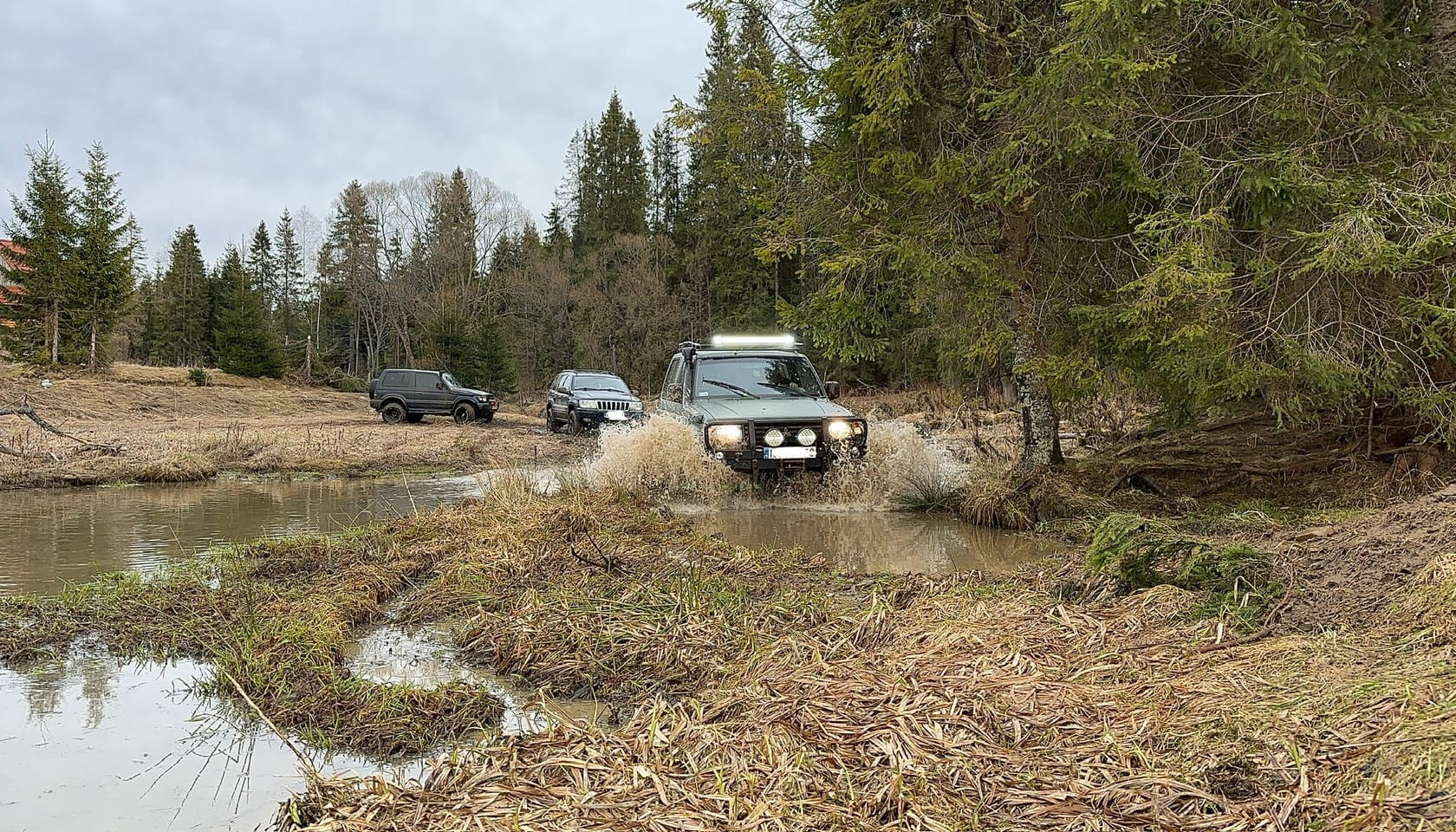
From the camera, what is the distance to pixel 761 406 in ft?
37.0

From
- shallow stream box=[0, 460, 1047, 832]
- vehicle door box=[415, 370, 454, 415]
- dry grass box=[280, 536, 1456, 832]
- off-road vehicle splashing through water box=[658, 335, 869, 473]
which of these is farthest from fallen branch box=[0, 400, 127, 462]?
dry grass box=[280, 536, 1456, 832]

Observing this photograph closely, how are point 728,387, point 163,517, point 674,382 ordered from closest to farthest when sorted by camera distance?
point 163,517
point 728,387
point 674,382

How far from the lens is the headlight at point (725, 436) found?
417 inches

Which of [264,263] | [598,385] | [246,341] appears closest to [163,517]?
[598,385]

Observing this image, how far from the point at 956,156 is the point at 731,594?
238 inches

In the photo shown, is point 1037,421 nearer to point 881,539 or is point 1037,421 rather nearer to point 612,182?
point 881,539

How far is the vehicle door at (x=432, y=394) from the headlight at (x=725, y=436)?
69.0 feet

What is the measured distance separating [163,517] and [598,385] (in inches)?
645

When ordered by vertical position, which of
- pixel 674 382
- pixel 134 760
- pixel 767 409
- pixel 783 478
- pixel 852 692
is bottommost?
pixel 134 760

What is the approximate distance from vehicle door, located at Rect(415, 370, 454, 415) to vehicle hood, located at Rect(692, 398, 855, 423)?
1994 cm

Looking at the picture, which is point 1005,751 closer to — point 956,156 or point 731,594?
point 731,594

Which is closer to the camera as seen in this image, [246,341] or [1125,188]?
[1125,188]

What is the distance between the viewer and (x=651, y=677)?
14.5ft

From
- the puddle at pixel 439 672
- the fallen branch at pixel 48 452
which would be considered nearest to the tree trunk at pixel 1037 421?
the puddle at pixel 439 672
